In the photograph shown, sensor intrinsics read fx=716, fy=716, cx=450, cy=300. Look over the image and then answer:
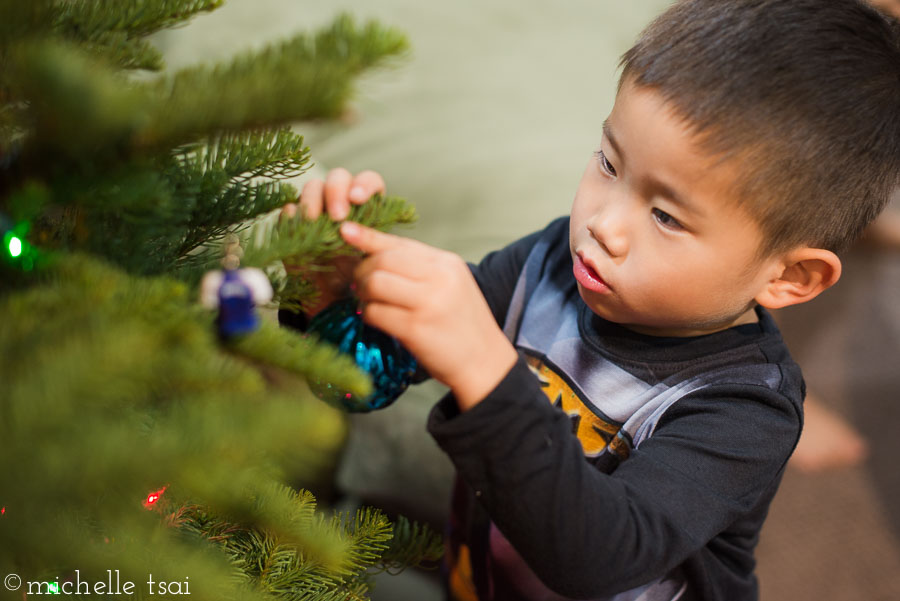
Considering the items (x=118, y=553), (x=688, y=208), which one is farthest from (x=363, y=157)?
(x=118, y=553)

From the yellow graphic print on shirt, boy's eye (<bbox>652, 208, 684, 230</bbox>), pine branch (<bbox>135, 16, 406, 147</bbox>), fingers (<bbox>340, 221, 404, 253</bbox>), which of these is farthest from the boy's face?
pine branch (<bbox>135, 16, 406, 147</bbox>)

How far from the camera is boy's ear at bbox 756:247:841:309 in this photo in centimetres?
61

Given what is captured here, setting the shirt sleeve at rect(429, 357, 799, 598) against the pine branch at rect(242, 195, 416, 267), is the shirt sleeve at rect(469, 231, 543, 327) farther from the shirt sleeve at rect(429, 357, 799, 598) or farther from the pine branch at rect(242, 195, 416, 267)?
the pine branch at rect(242, 195, 416, 267)

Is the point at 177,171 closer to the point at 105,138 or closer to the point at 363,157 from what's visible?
the point at 105,138

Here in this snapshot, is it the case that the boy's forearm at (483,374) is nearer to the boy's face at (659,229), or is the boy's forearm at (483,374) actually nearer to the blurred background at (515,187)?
the boy's face at (659,229)

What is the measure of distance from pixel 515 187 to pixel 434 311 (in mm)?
814

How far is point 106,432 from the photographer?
23 cm

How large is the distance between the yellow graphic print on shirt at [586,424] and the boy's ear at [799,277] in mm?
178

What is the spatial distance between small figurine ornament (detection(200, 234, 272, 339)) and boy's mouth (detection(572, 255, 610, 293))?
345 millimetres

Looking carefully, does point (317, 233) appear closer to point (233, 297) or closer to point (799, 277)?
point (233, 297)

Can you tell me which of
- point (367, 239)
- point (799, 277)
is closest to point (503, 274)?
point (799, 277)

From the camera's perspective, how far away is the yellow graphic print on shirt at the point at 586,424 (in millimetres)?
666

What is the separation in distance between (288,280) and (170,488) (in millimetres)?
129

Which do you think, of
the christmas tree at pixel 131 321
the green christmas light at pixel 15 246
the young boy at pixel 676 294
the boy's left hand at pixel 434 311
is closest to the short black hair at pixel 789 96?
the young boy at pixel 676 294
